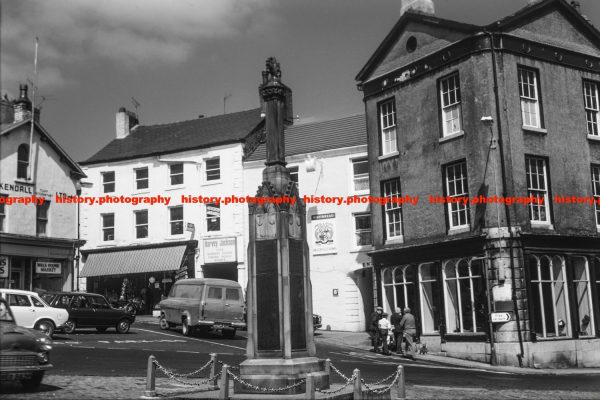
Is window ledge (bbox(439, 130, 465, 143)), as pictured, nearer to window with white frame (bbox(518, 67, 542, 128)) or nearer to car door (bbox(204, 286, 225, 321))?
window with white frame (bbox(518, 67, 542, 128))

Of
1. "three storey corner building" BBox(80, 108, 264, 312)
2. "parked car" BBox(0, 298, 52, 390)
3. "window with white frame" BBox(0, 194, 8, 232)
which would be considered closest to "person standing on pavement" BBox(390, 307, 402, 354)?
"three storey corner building" BBox(80, 108, 264, 312)

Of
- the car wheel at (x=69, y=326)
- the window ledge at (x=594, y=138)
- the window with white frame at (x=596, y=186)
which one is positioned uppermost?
the window ledge at (x=594, y=138)

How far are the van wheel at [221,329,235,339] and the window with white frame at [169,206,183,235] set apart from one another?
12.3 metres

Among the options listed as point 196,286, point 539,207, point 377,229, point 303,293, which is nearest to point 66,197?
point 196,286

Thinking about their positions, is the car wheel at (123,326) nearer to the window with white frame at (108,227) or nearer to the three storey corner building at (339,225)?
the three storey corner building at (339,225)

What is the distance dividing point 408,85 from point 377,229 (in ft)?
19.8

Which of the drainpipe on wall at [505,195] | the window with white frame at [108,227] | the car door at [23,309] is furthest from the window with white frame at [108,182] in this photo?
the drainpipe on wall at [505,195]

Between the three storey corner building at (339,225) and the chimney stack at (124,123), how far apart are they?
1403cm

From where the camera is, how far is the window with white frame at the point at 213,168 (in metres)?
39.8

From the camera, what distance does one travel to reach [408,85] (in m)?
28.1

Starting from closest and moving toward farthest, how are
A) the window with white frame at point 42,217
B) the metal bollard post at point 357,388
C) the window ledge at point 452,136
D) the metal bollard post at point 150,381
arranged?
the metal bollard post at point 357,388 → the metal bollard post at point 150,381 → the window ledge at point 452,136 → the window with white frame at point 42,217

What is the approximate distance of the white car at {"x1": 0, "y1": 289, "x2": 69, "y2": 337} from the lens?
23784 millimetres

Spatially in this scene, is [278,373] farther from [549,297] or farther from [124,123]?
[124,123]

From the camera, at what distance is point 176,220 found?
4047 cm
